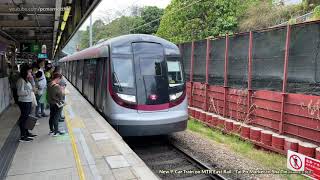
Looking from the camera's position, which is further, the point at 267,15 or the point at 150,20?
the point at 150,20

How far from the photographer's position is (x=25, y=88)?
7355mm

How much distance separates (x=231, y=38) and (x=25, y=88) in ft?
20.7

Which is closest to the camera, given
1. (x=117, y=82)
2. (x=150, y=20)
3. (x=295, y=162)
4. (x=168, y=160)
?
(x=295, y=162)

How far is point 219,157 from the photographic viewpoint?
822cm

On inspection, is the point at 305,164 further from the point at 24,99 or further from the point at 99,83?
the point at 99,83

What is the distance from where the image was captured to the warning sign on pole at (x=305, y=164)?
3176 millimetres

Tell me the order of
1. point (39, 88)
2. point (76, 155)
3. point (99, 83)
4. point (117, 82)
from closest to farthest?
point (76, 155) → point (117, 82) → point (99, 83) → point (39, 88)

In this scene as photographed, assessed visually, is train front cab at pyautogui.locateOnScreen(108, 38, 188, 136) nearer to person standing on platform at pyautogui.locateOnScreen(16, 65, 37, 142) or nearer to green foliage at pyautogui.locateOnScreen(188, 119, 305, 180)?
green foliage at pyautogui.locateOnScreen(188, 119, 305, 180)

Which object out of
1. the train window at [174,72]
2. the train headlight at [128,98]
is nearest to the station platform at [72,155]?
Result: the train headlight at [128,98]

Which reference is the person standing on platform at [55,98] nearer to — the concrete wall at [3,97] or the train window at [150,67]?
the train window at [150,67]

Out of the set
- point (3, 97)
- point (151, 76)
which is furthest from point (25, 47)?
point (151, 76)

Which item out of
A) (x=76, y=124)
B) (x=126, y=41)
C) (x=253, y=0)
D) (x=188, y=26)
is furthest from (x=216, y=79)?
(x=253, y=0)

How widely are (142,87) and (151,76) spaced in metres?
0.40

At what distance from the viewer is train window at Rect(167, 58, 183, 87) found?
29.8 feet
